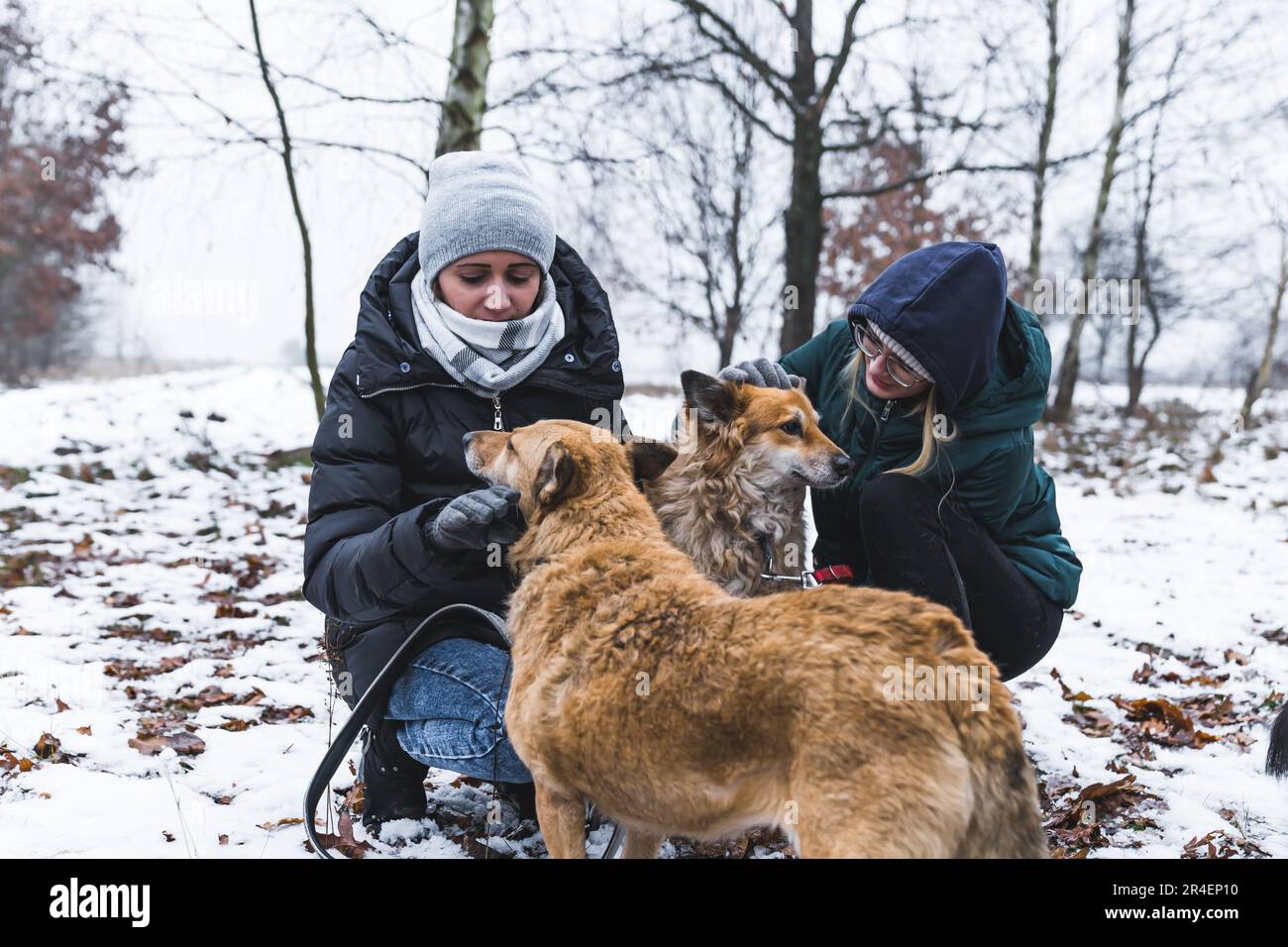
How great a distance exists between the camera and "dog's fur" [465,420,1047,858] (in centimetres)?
204

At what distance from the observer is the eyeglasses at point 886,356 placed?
11.6ft

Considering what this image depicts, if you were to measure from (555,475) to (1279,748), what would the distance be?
3.37 metres

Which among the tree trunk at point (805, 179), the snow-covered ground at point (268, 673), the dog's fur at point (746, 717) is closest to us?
the dog's fur at point (746, 717)

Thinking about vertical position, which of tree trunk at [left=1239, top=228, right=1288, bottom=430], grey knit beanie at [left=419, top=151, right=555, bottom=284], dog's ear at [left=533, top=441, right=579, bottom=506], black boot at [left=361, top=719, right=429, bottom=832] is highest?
tree trunk at [left=1239, top=228, right=1288, bottom=430]

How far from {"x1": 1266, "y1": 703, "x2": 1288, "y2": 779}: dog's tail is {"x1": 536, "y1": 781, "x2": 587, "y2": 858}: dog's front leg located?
3.12m

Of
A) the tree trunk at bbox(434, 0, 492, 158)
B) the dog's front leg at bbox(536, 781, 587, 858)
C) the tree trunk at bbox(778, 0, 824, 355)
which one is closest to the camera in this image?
the dog's front leg at bbox(536, 781, 587, 858)

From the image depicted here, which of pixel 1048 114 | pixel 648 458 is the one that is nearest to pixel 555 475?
pixel 648 458

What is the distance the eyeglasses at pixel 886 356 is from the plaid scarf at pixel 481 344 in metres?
1.37

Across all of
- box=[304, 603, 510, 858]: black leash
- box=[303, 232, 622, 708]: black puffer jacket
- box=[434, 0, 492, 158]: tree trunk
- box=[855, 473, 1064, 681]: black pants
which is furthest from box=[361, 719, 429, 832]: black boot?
box=[434, 0, 492, 158]: tree trunk

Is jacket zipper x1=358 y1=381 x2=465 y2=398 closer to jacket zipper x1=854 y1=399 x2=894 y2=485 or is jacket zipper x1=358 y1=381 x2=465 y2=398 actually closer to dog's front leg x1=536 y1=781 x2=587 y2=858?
dog's front leg x1=536 y1=781 x2=587 y2=858

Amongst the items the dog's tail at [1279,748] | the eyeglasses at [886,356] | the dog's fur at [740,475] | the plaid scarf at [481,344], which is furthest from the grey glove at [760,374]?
the dog's tail at [1279,748]

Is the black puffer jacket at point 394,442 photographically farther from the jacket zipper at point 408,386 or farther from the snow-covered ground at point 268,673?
the snow-covered ground at point 268,673

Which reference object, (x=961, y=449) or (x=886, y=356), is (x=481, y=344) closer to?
(x=886, y=356)
